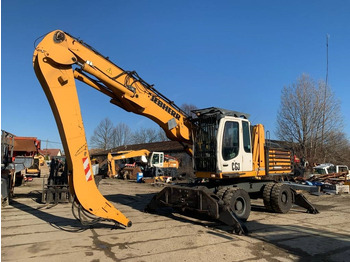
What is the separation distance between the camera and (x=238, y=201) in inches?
318

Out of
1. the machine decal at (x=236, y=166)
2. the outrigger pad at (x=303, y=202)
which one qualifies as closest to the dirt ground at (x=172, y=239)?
the outrigger pad at (x=303, y=202)

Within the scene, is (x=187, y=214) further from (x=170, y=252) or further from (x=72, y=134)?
(x=72, y=134)

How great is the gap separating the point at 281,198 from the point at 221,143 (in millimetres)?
3286

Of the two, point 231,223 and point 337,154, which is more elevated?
point 337,154

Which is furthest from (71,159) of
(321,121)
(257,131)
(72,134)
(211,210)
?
(321,121)

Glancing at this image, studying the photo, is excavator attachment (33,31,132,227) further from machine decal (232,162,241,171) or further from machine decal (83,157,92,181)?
machine decal (232,162,241,171)

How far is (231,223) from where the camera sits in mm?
6797

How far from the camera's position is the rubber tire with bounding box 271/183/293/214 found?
9227 millimetres

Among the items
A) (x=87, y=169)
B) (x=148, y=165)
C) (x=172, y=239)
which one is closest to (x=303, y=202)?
(x=172, y=239)

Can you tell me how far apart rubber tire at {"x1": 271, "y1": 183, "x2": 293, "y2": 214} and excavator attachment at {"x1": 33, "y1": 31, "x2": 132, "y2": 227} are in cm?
560

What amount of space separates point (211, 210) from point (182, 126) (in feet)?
9.49

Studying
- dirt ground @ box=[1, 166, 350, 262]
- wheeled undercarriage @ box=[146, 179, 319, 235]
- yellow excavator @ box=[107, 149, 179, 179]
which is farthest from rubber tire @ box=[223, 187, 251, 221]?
yellow excavator @ box=[107, 149, 179, 179]

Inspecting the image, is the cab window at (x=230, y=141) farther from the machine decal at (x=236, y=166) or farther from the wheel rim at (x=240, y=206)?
the wheel rim at (x=240, y=206)

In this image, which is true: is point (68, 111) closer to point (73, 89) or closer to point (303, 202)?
point (73, 89)
